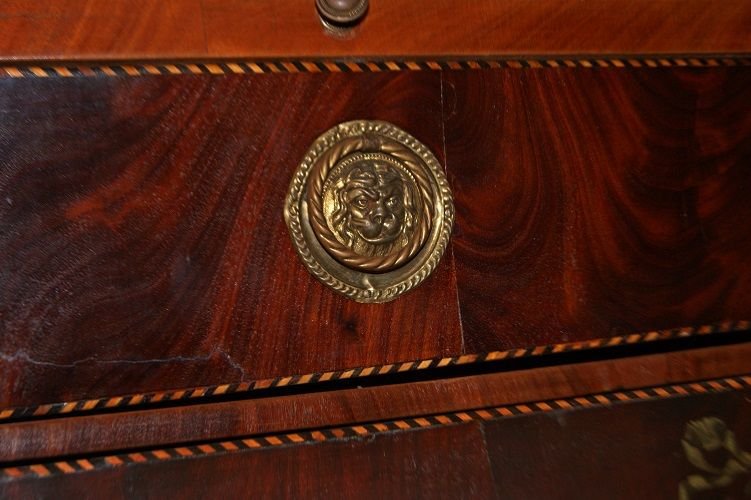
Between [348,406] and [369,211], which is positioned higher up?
[369,211]

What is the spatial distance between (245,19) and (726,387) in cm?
76

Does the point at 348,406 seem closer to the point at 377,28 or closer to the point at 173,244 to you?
the point at 173,244

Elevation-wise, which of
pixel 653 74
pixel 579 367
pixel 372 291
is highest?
pixel 653 74

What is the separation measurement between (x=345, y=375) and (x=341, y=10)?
421mm

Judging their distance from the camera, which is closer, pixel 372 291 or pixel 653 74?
pixel 372 291

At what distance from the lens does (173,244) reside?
92 cm

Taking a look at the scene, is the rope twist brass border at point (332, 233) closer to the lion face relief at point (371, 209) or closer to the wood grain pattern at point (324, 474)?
the lion face relief at point (371, 209)

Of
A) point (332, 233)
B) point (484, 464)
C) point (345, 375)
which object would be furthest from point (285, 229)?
point (484, 464)

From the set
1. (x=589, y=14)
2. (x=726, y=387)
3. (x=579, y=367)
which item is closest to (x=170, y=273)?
(x=579, y=367)

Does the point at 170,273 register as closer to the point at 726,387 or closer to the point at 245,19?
the point at 245,19

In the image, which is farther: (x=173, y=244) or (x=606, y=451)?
(x=606, y=451)

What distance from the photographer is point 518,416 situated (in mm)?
1014

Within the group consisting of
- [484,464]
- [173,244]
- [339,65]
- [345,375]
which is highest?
[339,65]

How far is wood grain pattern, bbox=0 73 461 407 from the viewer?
2.87 ft
